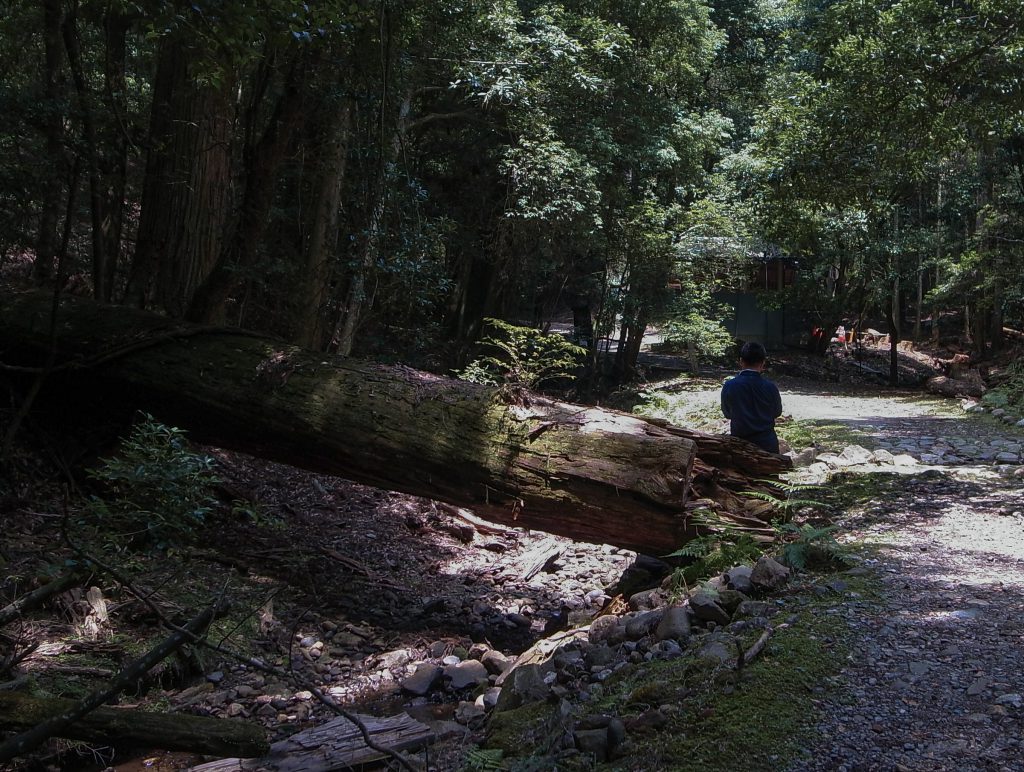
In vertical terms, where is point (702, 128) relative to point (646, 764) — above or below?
above

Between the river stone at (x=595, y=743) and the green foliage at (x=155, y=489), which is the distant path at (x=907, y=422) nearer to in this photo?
the river stone at (x=595, y=743)

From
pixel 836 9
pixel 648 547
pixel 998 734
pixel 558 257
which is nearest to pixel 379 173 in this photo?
pixel 648 547

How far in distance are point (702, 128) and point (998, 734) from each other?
656 inches

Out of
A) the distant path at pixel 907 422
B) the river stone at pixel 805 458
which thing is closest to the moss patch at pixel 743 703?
the river stone at pixel 805 458

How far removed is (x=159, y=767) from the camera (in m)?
3.86

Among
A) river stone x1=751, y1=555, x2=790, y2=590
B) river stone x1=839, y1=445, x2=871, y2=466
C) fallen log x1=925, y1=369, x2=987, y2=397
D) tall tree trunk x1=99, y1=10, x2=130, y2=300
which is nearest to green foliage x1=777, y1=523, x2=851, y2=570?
river stone x1=751, y1=555, x2=790, y2=590

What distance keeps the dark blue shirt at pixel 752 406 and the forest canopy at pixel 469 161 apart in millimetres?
3249

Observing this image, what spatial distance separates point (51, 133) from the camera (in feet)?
27.2

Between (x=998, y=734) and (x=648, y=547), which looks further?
(x=648, y=547)

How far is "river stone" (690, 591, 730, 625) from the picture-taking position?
4.44m

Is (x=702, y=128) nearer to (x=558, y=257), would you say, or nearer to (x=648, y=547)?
(x=558, y=257)

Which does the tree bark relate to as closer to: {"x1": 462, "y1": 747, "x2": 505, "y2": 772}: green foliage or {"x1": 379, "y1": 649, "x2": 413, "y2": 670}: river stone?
{"x1": 379, "y1": 649, "x2": 413, "y2": 670}: river stone

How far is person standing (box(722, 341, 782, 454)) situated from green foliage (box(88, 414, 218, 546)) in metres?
4.01

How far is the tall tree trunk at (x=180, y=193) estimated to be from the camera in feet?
26.4
